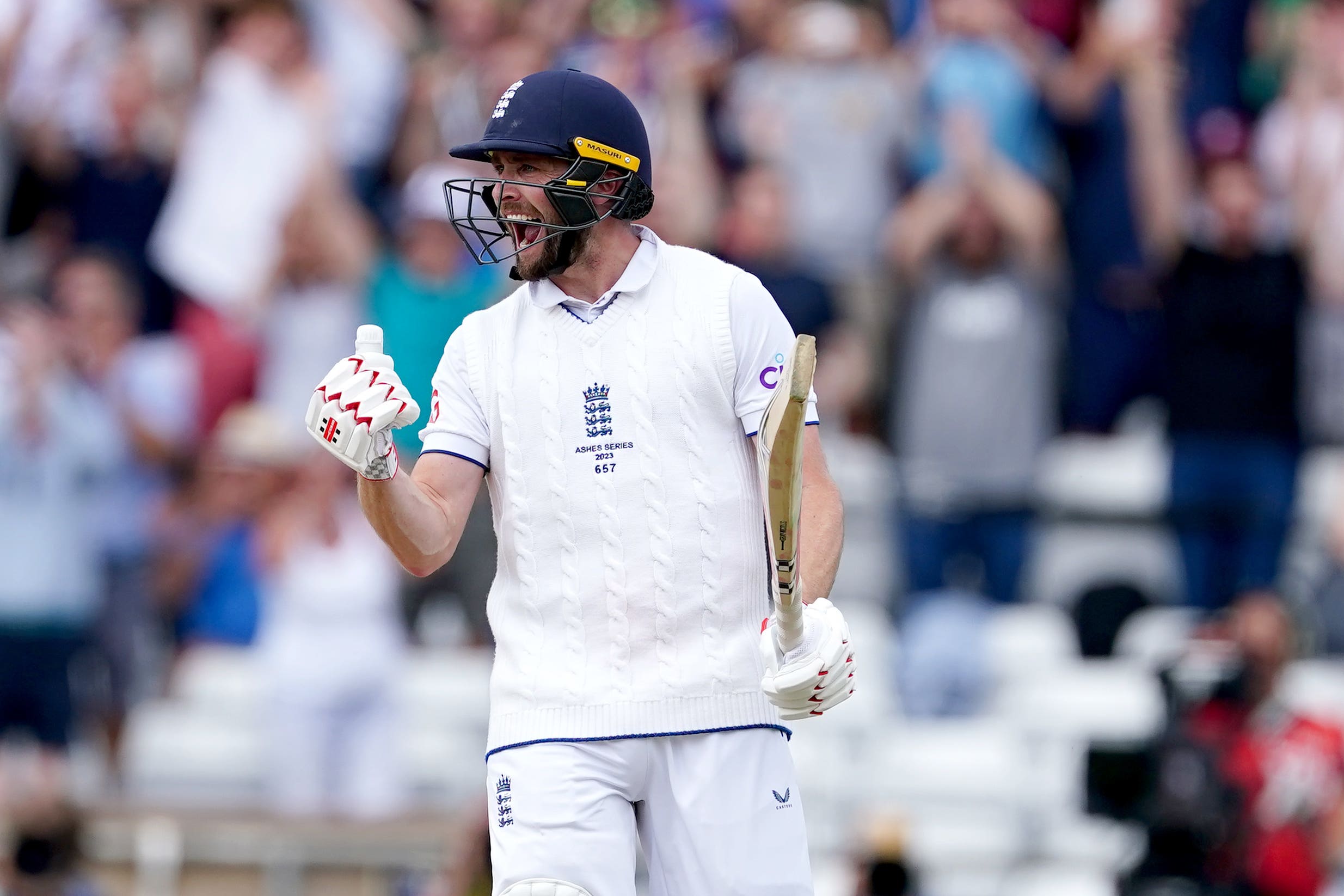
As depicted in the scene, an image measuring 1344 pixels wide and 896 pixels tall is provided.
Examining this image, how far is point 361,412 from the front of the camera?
187 inches

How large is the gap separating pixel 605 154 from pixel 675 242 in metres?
6.22

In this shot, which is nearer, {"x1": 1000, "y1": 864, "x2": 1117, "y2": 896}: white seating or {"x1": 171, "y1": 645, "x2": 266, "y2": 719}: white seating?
{"x1": 1000, "y1": 864, "x2": 1117, "y2": 896}: white seating

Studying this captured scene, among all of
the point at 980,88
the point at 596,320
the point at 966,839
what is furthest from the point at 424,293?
the point at 596,320

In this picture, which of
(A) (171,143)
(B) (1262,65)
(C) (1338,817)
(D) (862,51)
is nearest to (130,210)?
(A) (171,143)

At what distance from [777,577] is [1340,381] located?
7.56 metres

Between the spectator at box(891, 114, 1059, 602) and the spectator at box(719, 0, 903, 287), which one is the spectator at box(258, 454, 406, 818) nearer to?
the spectator at box(891, 114, 1059, 602)

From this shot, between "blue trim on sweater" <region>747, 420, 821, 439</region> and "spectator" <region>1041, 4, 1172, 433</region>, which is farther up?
"spectator" <region>1041, 4, 1172, 433</region>

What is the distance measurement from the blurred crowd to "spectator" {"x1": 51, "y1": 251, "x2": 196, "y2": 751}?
2 centimetres

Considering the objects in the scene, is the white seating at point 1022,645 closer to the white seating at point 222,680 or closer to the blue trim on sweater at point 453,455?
the white seating at point 222,680

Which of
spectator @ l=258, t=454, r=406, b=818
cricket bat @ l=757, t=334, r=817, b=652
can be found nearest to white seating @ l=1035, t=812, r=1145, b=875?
spectator @ l=258, t=454, r=406, b=818

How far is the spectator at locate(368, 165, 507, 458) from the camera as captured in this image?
11.4m

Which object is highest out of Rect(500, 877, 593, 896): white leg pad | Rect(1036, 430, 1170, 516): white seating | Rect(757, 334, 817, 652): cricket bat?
Rect(1036, 430, 1170, 516): white seating

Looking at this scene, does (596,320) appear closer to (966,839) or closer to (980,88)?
(966,839)

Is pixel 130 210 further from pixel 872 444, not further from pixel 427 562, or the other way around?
pixel 427 562
